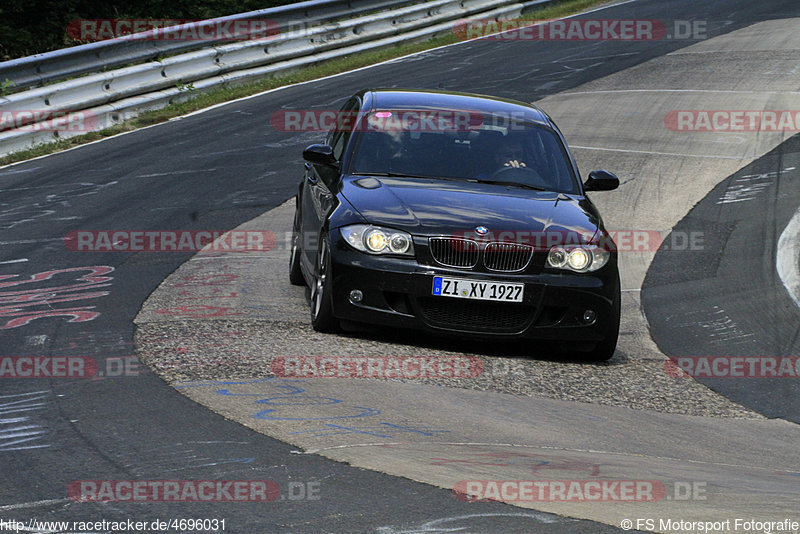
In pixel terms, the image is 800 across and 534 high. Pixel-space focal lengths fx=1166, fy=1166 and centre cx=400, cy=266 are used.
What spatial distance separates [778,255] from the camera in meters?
10.5

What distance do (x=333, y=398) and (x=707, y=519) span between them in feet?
7.39

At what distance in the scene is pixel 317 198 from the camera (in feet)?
28.3

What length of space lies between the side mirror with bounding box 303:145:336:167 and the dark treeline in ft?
48.0

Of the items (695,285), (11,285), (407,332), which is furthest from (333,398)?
(695,285)

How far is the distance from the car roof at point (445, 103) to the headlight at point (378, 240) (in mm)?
1832

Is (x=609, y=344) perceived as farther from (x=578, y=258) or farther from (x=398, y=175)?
(x=398, y=175)

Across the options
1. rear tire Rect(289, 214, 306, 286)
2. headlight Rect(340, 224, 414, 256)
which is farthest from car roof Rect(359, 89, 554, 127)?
headlight Rect(340, 224, 414, 256)

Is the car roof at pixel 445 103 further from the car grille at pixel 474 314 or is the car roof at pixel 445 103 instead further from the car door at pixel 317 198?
the car grille at pixel 474 314

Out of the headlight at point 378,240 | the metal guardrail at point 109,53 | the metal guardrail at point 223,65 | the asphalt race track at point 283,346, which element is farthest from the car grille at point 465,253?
the metal guardrail at point 109,53

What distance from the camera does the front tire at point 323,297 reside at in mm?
7512

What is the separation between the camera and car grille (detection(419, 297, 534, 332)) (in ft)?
24.0

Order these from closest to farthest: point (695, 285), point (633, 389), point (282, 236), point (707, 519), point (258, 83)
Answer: point (707, 519) < point (633, 389) < point (695, 285) < point (282, 236) < point (258, 83)

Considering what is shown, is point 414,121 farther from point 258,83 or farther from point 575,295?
point 258,83

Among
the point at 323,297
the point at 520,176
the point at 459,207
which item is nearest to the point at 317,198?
the point at 323,297
